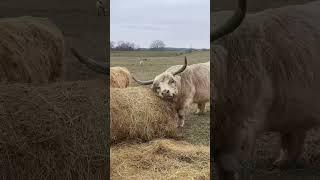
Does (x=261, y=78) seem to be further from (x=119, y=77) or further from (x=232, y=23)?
(x=119, y=77)

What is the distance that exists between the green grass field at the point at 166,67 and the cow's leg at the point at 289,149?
59cm

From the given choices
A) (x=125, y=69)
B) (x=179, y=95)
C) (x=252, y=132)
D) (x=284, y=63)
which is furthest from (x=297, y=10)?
(x=125, y=69)

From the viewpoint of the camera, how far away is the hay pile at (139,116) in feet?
10.6

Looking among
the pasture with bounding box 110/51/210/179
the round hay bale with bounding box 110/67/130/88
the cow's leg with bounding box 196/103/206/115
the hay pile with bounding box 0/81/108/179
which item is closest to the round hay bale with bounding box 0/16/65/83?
the hay pile with bounding box 0/81/108/179

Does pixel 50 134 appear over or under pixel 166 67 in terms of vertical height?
under

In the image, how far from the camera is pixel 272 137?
8.80ft

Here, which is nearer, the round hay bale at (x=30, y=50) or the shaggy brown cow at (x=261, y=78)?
the shaggy brown cow at (x=261, y=78)

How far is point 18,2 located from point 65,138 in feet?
2.76

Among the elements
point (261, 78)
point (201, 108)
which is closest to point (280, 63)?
point (261, 78)

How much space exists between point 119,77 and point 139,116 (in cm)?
155

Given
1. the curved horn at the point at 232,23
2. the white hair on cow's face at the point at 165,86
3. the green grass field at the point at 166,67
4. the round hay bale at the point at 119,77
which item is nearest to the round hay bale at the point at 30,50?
the green grass field at the point at 166,67

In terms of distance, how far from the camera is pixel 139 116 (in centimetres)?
328

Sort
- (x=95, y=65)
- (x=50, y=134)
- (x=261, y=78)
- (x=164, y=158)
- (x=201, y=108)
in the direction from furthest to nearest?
(x=201, y=108) → (x=164, y=158) → (x=95, y=65) → (x=261, y=78) → (x=50, y=134)

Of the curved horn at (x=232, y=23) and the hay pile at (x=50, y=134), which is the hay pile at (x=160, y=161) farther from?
the curved horn at (x=232, y=23)
